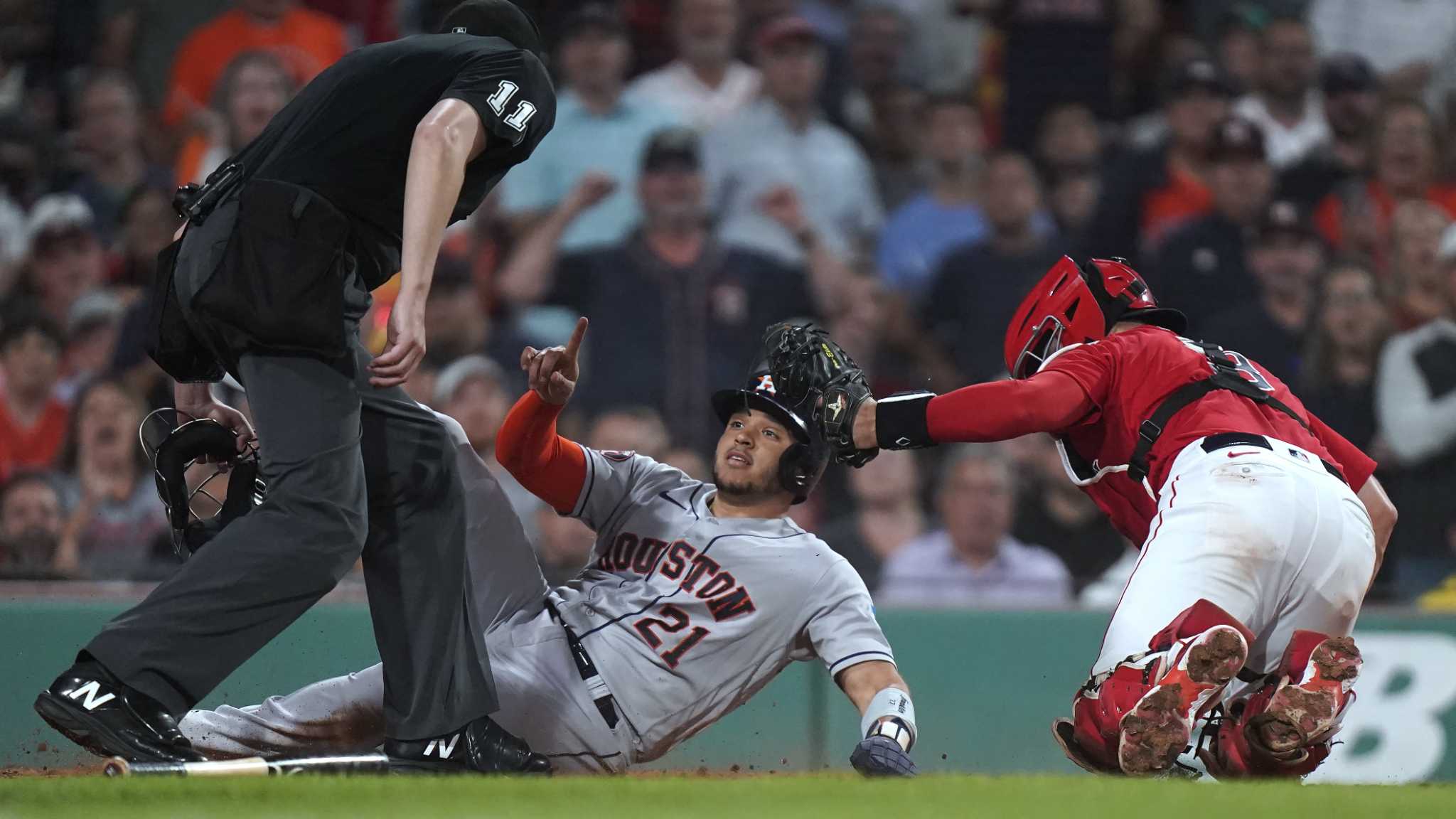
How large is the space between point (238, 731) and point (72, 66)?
17.5ft

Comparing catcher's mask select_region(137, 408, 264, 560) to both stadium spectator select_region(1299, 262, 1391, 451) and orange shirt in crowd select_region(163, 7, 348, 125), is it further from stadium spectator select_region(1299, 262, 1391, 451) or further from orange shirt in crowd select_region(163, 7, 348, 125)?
stadium spectator select_region(1299, 262, 1391, 451)

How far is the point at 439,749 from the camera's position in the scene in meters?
3.87

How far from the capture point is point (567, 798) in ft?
10.3

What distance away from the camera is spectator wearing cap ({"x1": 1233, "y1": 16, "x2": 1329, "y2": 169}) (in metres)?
9.33

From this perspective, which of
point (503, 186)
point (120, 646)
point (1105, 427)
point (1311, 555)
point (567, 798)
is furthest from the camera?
point (503, 186)

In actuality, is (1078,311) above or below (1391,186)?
above

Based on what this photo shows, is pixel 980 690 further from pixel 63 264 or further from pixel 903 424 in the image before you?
pixel 63 264

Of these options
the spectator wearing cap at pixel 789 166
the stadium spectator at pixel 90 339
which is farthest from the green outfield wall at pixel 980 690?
the spectator wearing cap at pixel 789 166

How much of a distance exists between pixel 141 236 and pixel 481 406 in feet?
6.59

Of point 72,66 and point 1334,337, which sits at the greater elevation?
point 72,66

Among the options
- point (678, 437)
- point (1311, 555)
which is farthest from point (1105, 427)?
point (678, 437)

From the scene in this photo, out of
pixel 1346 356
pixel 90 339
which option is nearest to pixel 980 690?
pixel 1346 356

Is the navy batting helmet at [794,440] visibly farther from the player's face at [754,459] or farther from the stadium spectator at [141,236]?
the stadium spectator at [141,236]

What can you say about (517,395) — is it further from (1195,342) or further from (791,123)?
(1195,342)
